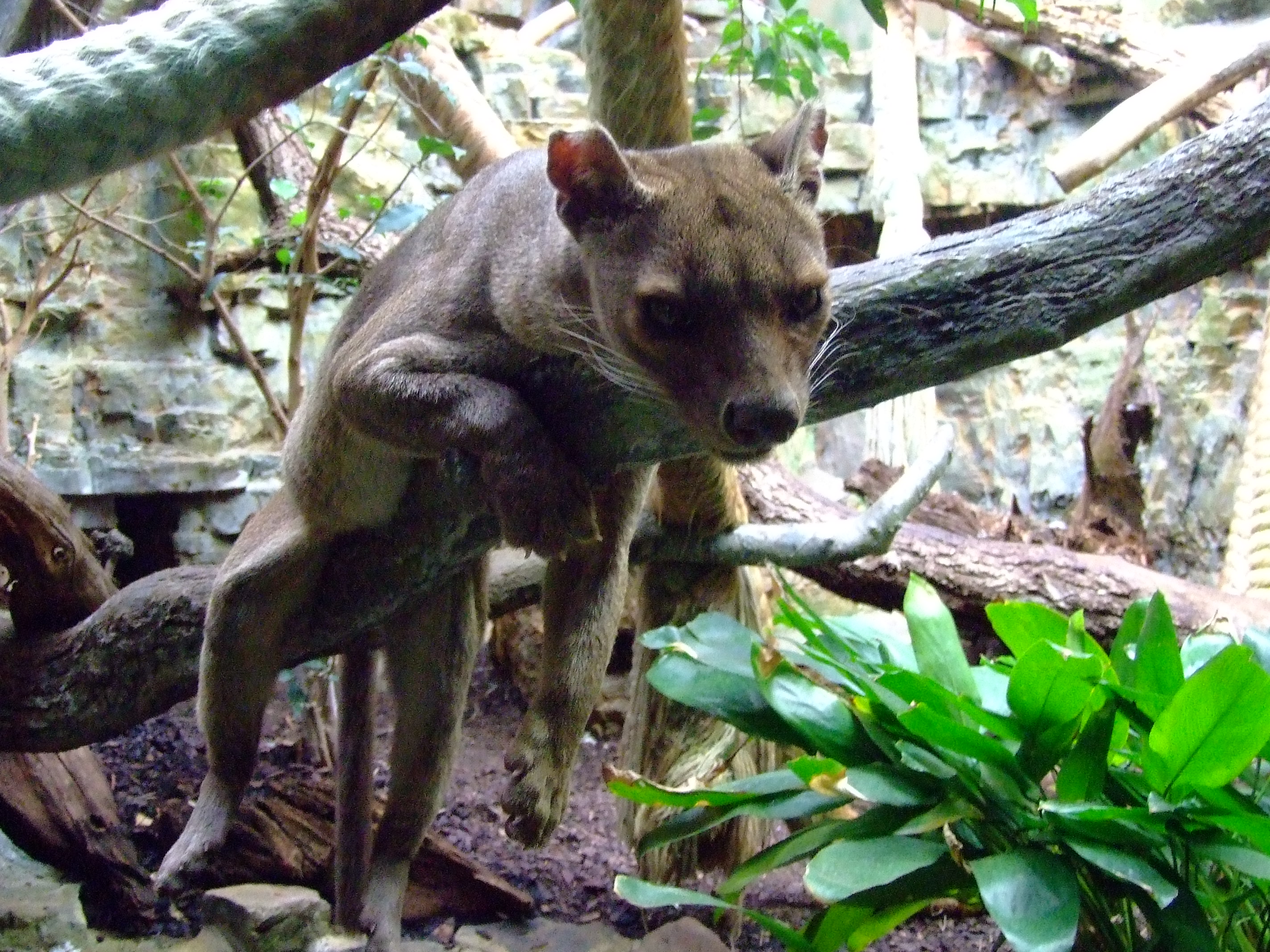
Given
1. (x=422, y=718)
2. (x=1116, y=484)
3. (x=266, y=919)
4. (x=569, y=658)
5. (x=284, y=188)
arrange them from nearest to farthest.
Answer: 1. (x=569, y=658)
2. (x=422, y=718)
3. (x=266, y=919)
4. (x=284, y=188)
5. (x=1116, y=484)

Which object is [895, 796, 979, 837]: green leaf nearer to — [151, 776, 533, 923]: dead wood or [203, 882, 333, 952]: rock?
[203, 882, 333, 952]: rock

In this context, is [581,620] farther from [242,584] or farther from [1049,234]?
[1049,234]

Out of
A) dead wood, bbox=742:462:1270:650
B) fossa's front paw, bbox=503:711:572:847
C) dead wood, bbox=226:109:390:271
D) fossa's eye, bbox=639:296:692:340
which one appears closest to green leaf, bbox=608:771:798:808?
fossa's front paw, bbox=503:711:572:847

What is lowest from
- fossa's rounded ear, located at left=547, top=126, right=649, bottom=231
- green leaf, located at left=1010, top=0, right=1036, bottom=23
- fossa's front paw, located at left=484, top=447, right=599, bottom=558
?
fossa's front paw, located at left=484, top=447, right=599, bottom=558

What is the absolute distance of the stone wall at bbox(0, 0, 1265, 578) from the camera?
19.1ft

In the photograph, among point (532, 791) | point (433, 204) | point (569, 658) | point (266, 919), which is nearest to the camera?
point (532, 791)

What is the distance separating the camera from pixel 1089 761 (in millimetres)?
2191

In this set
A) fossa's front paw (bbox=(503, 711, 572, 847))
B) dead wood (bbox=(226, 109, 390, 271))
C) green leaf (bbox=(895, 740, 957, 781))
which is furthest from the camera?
dead wood (bbox=(226, 109, 390, 271))

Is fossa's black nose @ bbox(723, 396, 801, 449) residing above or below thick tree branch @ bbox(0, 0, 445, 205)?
below

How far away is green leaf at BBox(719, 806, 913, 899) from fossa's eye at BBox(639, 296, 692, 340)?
1077 millimetres

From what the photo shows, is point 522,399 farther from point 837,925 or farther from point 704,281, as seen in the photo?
point 837,925

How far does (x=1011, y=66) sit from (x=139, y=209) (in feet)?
22.0

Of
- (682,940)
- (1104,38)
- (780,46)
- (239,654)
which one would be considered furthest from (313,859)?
(1104,38)

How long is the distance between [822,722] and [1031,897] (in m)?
0.53
